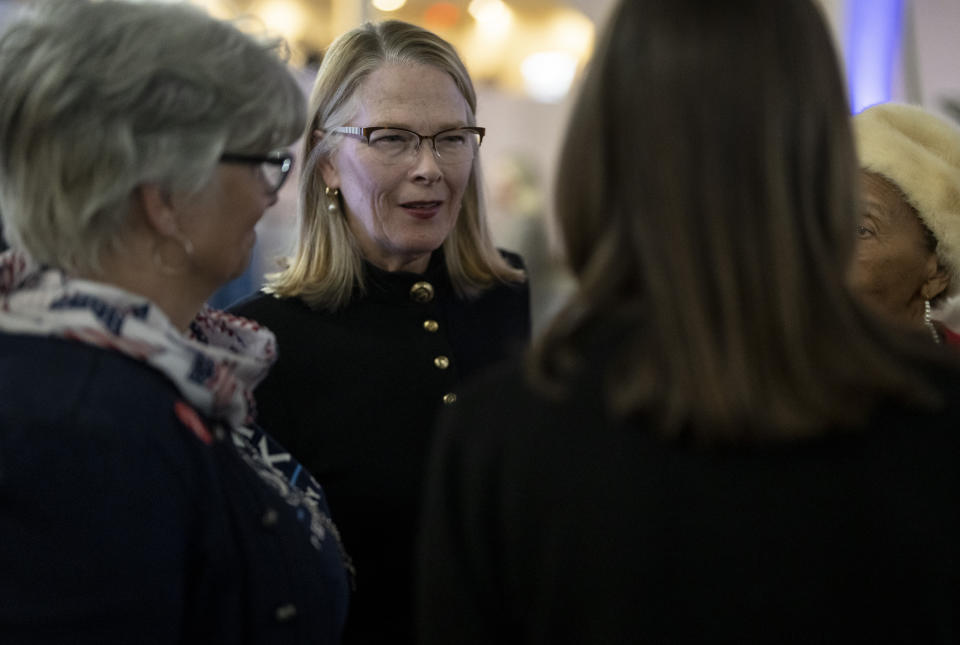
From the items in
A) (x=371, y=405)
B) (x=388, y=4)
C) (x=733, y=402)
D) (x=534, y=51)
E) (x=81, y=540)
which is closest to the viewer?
(x=733, y=402)

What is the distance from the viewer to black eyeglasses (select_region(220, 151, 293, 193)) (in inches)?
55.3

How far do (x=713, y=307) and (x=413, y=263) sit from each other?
4.31 ft

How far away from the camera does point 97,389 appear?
1.22 meters

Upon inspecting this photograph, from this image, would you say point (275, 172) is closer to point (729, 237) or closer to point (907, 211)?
→ point (729, 237)

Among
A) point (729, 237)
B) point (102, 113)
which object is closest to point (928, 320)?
point (729, 237)

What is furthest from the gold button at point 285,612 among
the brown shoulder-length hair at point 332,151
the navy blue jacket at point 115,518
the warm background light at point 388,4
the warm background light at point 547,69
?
the warm background light at point 547,69

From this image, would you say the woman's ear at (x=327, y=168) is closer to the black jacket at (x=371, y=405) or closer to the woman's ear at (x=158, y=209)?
the black jacket at (x=371, y=405)

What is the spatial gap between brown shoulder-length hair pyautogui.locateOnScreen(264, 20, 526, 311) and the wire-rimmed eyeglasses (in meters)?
0.07

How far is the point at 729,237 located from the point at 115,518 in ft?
2.57

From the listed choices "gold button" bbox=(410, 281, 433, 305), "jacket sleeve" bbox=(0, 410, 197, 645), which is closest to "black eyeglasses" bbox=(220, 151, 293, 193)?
"jacket sleeve" bbox=(0, 410, 197, 645)

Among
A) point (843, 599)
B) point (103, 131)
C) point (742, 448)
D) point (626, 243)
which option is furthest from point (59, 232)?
point (843, 599)

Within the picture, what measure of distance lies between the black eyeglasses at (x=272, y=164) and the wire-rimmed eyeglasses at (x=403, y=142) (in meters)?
0.58

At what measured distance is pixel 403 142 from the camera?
2080mm

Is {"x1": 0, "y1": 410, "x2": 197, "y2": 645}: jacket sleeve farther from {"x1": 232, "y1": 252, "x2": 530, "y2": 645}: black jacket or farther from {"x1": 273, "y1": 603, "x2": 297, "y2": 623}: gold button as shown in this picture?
{"x1": 232, "y1": 252, "x2": 530, "y2": 645}: black jacket
